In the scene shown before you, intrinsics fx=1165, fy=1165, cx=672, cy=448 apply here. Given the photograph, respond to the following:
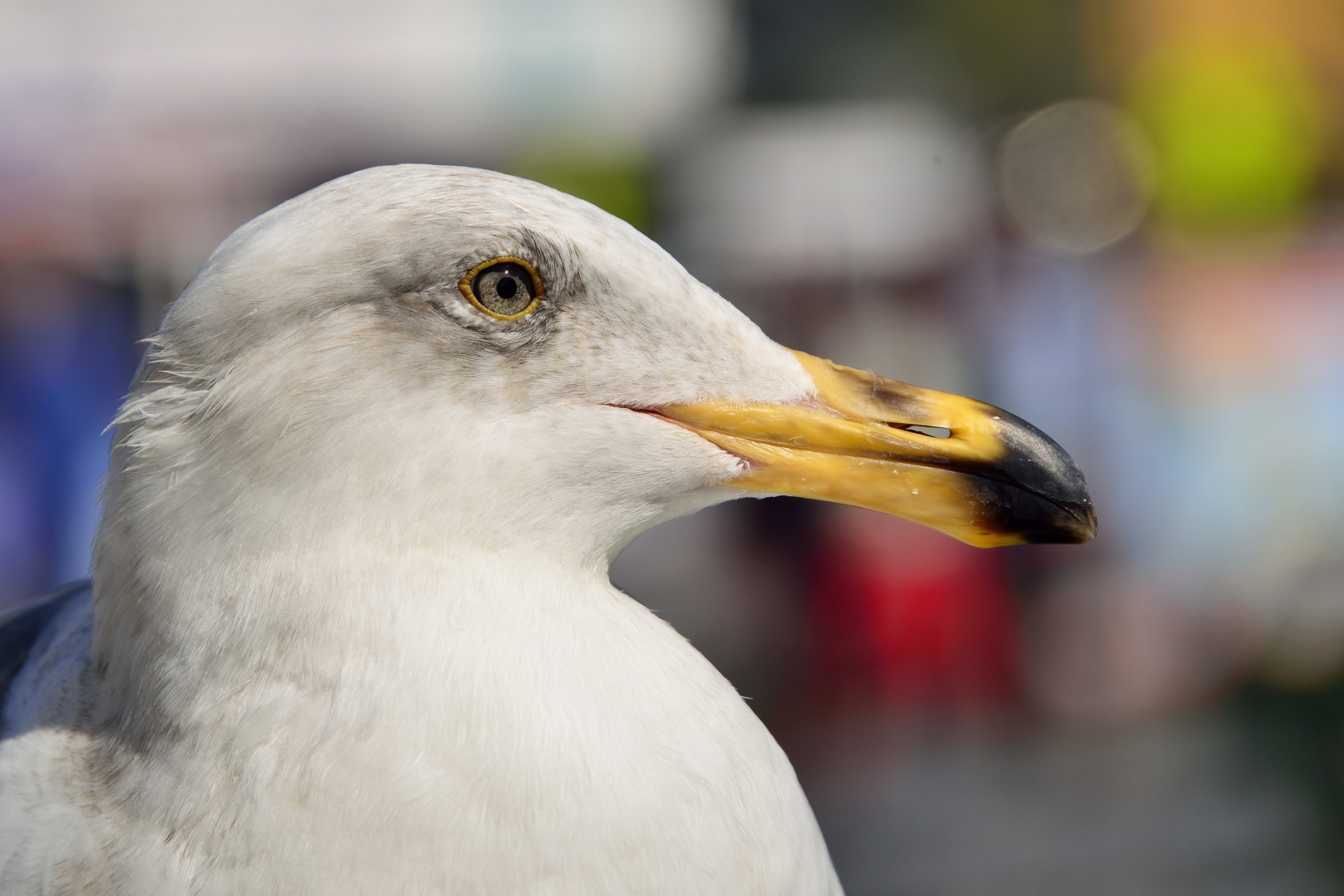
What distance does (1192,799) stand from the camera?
510 cm

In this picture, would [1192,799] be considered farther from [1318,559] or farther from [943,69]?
[943,69]

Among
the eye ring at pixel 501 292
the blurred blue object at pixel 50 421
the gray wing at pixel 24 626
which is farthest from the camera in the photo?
the blurred blue object at pixel 50 421

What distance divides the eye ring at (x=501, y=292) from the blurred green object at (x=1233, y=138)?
677 centimetres

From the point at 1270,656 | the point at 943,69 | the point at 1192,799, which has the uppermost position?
the point at 943,69

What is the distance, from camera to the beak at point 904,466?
1.36m

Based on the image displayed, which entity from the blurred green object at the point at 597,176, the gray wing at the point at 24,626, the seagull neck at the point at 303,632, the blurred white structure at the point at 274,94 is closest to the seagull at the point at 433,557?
the seagull neck at the point at 303,632

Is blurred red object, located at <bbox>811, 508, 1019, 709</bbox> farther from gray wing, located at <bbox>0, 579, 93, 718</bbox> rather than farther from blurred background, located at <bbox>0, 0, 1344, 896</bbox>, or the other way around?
gray wing, located at <bbox>0, 579, 93, 718</bbox>

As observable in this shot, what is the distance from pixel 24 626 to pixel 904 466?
4.25 feet

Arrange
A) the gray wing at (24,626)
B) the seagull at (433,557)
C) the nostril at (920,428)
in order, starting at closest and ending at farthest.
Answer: the seagull at (433,557), the nostril at (920,428), the gray wing at (24,626)

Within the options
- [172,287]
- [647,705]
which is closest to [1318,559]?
[647,705]

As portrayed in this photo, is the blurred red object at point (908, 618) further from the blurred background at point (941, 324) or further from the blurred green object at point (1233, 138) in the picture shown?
the blurred green object at point (1233, 138)

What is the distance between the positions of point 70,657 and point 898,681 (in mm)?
4491

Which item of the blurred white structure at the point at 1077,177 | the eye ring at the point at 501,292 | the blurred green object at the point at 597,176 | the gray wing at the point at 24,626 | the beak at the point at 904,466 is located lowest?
the gray wing at the point at 24,626

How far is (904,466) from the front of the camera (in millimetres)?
1372
